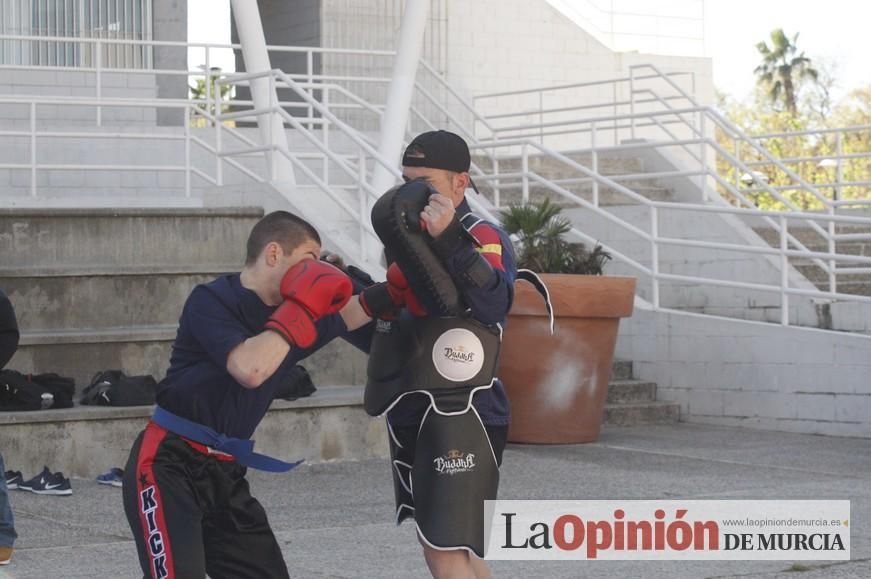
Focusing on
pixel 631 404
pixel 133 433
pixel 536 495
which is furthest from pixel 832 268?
pixel 133 433

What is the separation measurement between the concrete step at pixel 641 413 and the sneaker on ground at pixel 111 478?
4.43 meters

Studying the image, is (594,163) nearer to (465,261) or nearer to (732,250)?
(732,250)

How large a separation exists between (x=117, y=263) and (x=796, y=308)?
5.65 meters

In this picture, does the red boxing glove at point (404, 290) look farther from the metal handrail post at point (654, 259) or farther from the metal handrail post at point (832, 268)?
the metal handrail post at point (832, 268)

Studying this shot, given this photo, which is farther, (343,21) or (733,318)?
(343,21)

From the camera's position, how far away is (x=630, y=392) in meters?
12.4

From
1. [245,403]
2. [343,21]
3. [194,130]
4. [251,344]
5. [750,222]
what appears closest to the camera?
[251,344]

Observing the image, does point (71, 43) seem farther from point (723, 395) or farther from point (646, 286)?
point (723, 395)

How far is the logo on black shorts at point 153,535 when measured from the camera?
4.30m

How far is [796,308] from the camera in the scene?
40.9 ft

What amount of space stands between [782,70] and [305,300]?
60.0 m

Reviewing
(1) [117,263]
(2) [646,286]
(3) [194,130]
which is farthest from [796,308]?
(3) [194,130]

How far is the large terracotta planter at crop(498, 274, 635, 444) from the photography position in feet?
34.4

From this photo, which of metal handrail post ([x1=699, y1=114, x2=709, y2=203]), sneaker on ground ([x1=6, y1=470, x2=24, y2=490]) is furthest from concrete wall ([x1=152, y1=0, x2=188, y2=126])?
sneaker on ground ([x1=6, y1=470, x2=24, y2=490])
